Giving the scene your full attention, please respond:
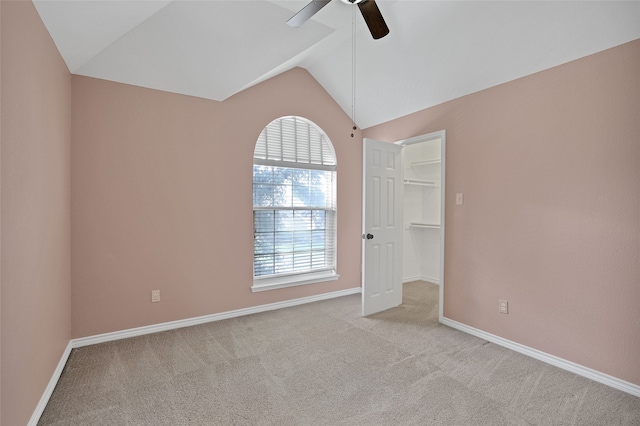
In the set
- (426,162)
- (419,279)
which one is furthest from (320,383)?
(426,162)

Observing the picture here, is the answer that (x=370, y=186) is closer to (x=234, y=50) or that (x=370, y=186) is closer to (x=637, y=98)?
(x=234, y=50)

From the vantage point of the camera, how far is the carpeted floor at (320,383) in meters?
1.88

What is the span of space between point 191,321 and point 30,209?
193 centimetres

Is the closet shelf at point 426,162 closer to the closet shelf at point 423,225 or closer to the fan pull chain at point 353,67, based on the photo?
the closet shelf at point 423,225

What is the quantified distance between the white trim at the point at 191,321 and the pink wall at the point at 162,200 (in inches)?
2.2

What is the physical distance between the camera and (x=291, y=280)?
3.93m

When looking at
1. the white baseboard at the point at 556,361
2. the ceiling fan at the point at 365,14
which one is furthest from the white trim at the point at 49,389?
the white baseboard at the point at 556,361

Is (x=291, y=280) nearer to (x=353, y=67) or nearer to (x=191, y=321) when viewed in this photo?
(x=191, y=321)

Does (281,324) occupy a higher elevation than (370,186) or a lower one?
lower

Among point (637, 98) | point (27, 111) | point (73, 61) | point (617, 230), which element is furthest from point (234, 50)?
point (617, 230)

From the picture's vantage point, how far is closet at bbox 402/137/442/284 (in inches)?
203

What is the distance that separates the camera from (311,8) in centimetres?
192

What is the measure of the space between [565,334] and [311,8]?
10.0 feet

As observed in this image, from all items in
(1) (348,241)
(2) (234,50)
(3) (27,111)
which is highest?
(2) (234,50)
